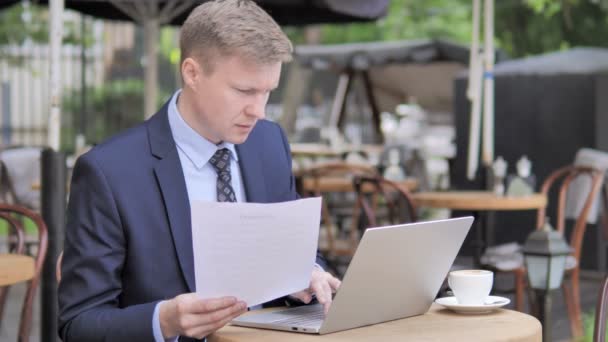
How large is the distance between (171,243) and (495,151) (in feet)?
28.4

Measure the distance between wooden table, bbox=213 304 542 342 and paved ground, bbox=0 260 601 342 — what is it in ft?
14.5

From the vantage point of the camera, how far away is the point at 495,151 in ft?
36.1

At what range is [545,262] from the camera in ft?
13.8

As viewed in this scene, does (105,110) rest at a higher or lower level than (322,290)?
higher

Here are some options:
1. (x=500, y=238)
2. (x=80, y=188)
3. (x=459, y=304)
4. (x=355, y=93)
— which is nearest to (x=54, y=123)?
(x=80, y=188)

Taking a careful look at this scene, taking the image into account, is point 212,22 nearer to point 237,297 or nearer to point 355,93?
point 237,297

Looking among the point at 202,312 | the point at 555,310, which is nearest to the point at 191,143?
the point at 202,312

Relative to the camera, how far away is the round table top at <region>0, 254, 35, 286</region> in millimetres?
3477

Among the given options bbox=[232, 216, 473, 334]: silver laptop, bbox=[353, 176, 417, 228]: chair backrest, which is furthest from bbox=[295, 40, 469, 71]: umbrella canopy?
bbox=[232, 216, 473, 334]: silver laptop

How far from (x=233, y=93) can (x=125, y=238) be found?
0.42 meters

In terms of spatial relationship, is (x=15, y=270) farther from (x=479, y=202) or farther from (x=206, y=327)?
(x=479, y=202)

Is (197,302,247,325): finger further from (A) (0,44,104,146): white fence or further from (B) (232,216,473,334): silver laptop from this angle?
(A) (0,44,104,146): white fence

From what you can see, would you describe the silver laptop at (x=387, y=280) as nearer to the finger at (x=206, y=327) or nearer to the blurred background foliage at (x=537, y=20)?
the finger at (x=206, y=327)

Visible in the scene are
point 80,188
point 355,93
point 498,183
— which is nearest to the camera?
point 80,188
